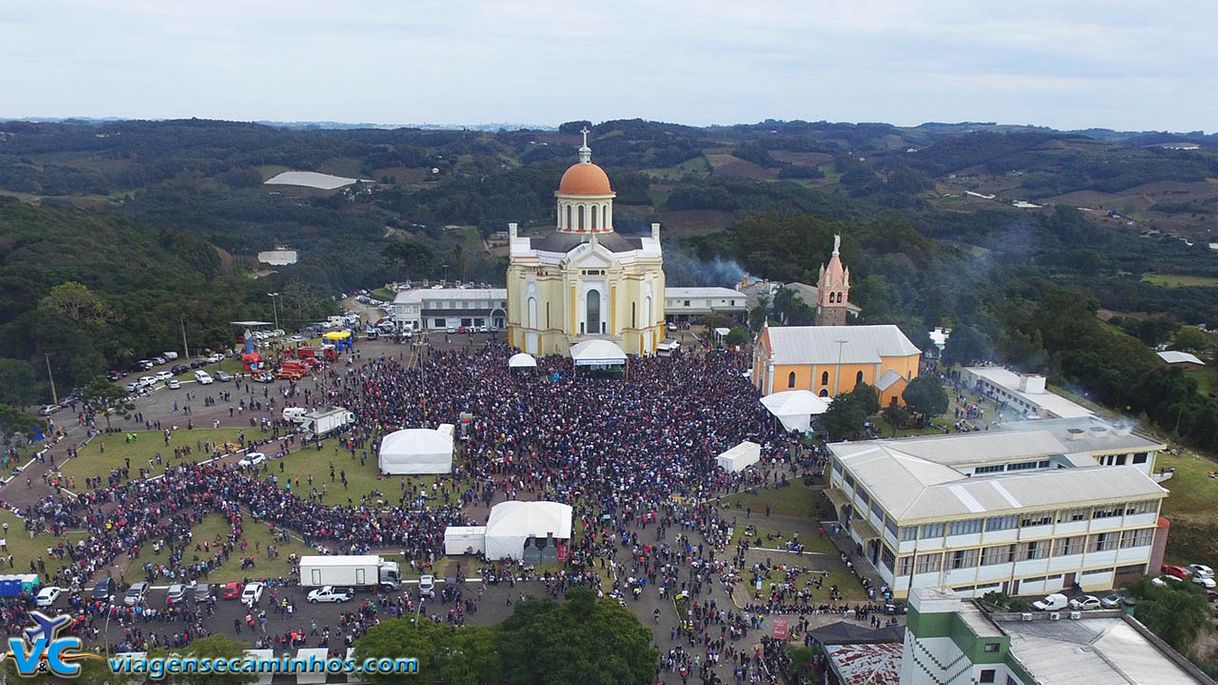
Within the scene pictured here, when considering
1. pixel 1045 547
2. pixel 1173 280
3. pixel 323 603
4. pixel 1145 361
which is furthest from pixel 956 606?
pixel 1173 280

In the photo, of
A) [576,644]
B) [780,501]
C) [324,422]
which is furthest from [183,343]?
[576,644]

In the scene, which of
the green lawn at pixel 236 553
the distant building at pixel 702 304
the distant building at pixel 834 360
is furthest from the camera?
the distant building at pixel 702 304

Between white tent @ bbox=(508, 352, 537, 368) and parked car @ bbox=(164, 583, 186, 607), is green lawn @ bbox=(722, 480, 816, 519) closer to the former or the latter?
white tent @ bbox=(508, 352, 537, 368)

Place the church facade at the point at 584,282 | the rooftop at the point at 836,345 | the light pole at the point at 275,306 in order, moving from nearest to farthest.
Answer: the rooftop at the point at 836,345
the church facade at the point at 584,282
the light pole at the point at 275,306

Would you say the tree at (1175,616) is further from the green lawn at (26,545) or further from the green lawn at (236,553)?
the green lawn at (26,545)

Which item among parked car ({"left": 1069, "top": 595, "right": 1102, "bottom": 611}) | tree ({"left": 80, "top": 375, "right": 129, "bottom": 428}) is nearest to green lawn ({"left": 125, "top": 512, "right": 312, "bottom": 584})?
tree ({"left": 80, "top": 375, "right": 129, "bottom": 428})

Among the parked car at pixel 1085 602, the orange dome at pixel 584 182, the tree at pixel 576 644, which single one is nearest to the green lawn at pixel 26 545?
the tree at pixel 576 644
